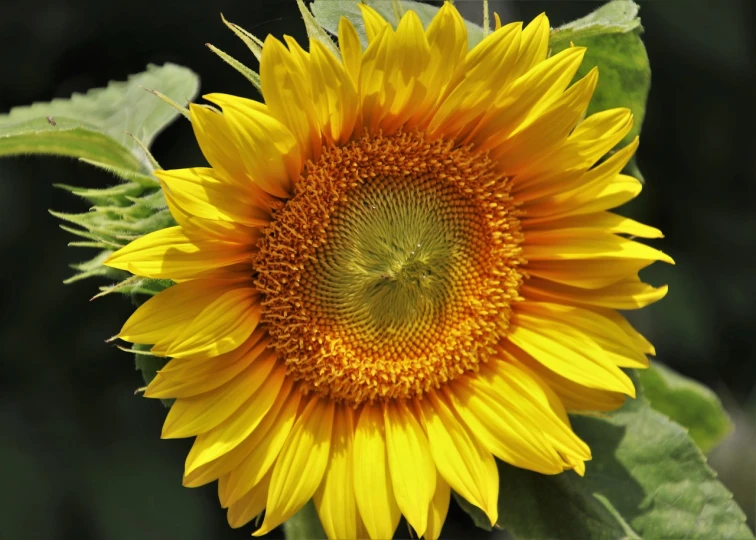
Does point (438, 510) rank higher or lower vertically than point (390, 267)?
lower

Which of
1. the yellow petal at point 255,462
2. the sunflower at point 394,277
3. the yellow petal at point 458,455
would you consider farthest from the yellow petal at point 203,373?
the yellow petal at point 458,455

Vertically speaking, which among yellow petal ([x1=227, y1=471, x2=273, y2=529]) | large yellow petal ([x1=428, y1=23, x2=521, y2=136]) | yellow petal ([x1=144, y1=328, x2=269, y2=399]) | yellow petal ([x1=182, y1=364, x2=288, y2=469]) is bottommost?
yellow petal ([x1=227, y1=471, x2=273, y2=529])

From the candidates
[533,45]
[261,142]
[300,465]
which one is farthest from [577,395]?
[261,142]

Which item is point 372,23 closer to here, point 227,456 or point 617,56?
point 617,56

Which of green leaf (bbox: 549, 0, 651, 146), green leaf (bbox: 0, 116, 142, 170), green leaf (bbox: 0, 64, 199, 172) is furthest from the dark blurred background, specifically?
green leaf (bbox: 549, 0, 651, 146)

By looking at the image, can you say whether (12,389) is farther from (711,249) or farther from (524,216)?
(711,249)

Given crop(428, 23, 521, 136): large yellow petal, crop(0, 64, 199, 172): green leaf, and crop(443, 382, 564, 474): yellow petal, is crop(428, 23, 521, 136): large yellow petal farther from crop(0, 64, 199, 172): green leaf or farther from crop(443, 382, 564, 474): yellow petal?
crop(0, 64, 199, 172): green leaf
